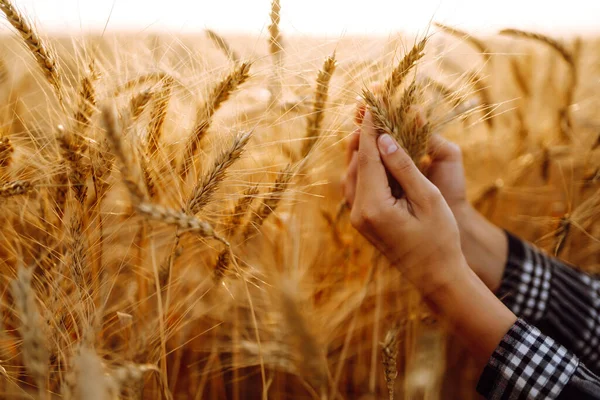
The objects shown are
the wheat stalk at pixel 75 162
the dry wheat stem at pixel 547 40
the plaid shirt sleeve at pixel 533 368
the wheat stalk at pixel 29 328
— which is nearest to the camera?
the wheat stalk at pixel 29 328

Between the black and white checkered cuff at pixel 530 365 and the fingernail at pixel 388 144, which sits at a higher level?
the fingernail at pixel 388 144

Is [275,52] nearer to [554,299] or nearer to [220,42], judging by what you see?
[220,42]

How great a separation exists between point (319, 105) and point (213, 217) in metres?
0.35

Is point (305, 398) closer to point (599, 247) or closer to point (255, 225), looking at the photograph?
point (255, 225)

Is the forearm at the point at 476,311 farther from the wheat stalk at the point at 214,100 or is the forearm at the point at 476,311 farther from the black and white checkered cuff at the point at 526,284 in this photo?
the wheat stalk at the point at 214,100

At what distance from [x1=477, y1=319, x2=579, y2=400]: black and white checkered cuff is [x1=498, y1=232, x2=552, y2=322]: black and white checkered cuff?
0.86 ft

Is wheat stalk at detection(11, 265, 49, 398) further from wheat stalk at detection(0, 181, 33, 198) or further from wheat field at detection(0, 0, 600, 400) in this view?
wheat stalk at detection(0, 181, 33, 198)

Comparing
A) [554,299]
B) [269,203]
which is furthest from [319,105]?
[554,299]

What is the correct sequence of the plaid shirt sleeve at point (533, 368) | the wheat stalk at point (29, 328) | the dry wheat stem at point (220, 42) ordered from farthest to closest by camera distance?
1. the dry wheat stem at point (220, 42)
2. the plaid shirt sleeve at point (533, 368)
3. the wheat stalk at point (29, 328)

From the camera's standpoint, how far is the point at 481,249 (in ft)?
3.65

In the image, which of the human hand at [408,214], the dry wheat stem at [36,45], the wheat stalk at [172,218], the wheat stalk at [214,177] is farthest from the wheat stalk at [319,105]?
the dry wheat stem at [36,45]

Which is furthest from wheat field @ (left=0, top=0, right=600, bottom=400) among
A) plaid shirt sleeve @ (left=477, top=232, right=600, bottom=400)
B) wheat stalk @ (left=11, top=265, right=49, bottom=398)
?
plaid shirt sleeve @ (left=477, top=232, right=600, bottom=400)

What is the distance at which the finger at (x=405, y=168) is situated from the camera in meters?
0.84

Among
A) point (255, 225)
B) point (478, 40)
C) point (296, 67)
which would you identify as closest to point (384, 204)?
point (255, 225)
